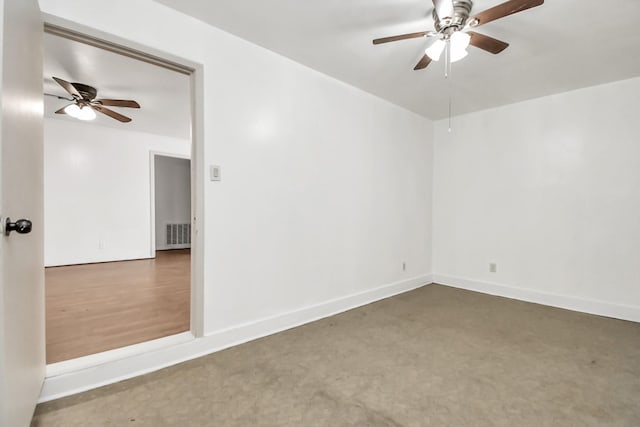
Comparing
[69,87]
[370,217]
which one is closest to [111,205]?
[69,87]

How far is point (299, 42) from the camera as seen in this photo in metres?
2.33

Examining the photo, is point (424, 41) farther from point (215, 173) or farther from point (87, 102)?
point (87, 102)

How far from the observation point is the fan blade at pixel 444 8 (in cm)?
160

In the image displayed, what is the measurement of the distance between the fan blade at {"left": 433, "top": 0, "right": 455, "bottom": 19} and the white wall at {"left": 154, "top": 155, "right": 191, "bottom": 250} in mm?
6535

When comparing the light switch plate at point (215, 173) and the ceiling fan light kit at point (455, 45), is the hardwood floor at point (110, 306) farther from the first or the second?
the ceiling fan light kit at point (455, 45)

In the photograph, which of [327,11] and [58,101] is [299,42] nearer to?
[327,11]

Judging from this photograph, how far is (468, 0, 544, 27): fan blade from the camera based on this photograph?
1544 mm

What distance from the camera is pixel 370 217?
335 centimetres

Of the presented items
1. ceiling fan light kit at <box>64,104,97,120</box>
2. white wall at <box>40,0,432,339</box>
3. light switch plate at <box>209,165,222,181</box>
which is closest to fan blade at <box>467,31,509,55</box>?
white wall at <box>40,0,432,339</box>

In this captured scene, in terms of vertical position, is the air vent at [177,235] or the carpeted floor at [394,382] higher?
the air vent at [177,235]

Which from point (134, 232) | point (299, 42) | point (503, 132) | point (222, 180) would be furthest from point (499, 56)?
point (134, 232)

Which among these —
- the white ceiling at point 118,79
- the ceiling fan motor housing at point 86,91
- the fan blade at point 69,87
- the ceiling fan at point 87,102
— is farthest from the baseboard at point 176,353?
the ceiling fan motor housing at point 86,91

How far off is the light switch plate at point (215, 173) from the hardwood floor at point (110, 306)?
123cm

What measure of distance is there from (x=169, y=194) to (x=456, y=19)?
6971mm
